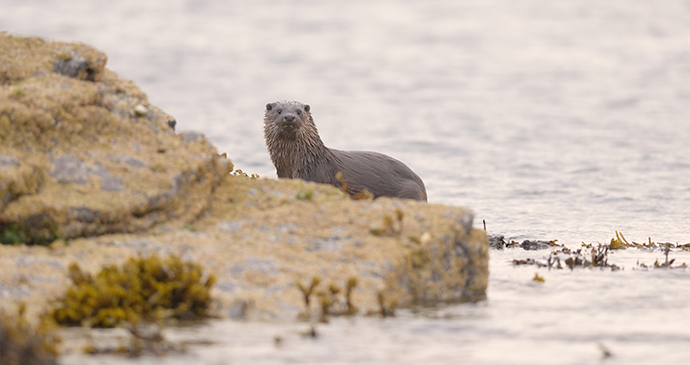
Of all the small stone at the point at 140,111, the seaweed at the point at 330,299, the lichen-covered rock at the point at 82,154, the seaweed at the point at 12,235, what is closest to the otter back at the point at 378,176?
the lichen-covered rock at the point at 82,154

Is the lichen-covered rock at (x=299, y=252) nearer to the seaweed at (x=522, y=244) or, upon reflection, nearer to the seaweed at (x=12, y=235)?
the seaweed at (x=12, y=235)

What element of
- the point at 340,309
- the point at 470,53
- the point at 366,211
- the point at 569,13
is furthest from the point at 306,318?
the point at 569,13

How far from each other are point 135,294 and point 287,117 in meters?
4.55

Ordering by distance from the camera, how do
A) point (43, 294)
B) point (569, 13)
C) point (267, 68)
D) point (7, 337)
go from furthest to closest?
point (569, 13) → point (267, 68) → point (43, 294) → point (7, 337)

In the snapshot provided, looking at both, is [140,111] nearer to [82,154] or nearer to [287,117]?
[82,154]

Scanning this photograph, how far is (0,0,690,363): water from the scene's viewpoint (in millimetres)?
4977

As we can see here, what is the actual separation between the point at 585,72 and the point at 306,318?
2759cm

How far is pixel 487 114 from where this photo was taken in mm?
23656

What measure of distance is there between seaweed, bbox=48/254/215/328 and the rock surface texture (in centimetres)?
17

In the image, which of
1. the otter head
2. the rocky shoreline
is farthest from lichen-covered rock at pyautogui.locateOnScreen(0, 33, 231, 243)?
the otter head

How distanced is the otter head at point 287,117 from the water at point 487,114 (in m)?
2.53

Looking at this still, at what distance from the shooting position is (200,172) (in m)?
5.91

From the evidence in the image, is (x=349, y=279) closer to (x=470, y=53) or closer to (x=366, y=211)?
(x=366, y=211)

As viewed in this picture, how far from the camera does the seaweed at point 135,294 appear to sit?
15.1 feet
